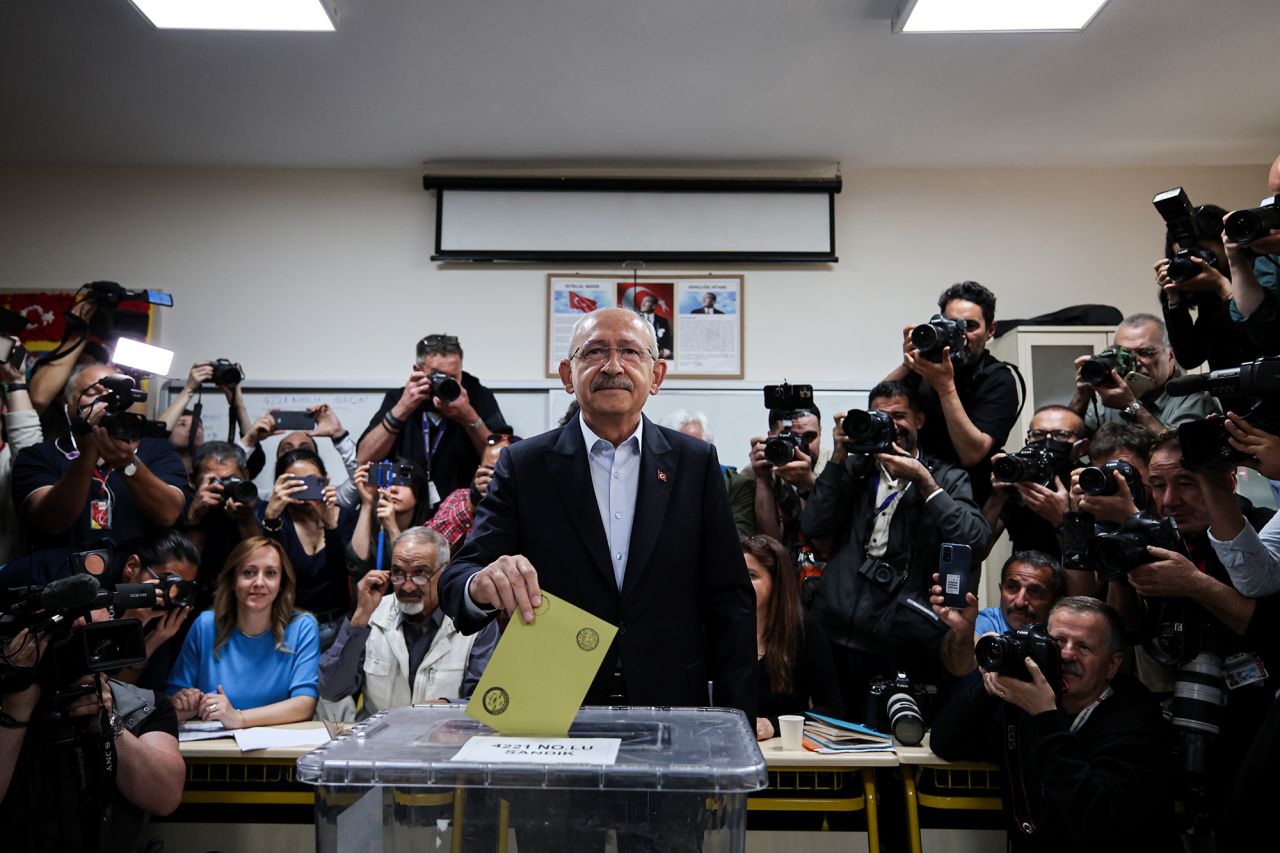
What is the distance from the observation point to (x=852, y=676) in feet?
11.0

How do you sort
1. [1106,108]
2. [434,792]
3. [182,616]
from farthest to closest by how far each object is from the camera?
1. [1106,108]
2. [182,616]
3. [434,792]

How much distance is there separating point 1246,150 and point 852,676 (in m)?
3.99

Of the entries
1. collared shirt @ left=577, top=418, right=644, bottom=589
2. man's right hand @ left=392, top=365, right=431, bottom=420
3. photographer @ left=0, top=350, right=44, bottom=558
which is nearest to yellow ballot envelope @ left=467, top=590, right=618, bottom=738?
collared shirt @ left=577, top=418, right=644, bottom=589

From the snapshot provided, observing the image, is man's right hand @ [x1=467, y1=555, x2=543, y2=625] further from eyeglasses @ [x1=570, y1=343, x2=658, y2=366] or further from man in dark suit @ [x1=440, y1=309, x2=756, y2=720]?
eyeglasses @ [x1=570, y1=343, x2=658, y2=366]

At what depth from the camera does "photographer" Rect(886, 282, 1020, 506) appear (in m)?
3.37

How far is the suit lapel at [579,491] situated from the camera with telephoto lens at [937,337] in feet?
6.17

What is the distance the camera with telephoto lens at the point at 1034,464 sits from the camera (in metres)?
3.21

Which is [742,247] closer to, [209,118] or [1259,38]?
[1259,38]

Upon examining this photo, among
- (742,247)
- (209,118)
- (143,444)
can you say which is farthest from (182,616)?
(742,247)

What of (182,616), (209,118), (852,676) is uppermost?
(209,118)

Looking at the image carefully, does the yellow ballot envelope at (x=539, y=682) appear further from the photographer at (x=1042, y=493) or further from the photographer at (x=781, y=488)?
the photographer at (x=781, y=488)

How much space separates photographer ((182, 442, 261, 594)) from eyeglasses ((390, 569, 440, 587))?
29.4 inches

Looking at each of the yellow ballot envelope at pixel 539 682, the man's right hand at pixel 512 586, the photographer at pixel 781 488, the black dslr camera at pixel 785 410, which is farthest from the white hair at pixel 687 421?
the yellow ballot envelope at pixel 539 682

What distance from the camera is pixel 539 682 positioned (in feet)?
3.49
